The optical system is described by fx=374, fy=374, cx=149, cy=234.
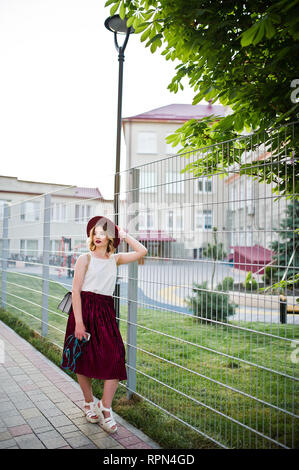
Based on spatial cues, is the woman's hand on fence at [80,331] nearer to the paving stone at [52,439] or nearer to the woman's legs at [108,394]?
the woman's legs at [108,394]

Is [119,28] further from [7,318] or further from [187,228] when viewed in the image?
[7,318]

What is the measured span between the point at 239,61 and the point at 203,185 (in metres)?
1.09

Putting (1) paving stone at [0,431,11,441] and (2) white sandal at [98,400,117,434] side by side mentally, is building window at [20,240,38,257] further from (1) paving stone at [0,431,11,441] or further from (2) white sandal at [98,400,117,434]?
(2) white sandal at [98,400,117,434]

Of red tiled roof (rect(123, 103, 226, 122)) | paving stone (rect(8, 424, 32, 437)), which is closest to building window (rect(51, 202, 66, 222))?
paving stone (rect(8, 424, 32, 437))

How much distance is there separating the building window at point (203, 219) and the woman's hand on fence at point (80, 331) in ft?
4.33

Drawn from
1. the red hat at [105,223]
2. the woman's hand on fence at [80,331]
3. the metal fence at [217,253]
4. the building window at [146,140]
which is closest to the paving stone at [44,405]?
the metal fence at [217,253]

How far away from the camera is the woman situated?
129 inches

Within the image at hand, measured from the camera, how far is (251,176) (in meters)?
2.84

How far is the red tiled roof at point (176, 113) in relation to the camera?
3531 centimetres

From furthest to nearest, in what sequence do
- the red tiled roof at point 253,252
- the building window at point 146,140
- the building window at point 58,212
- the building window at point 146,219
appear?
1. the building window at point 146,140
2. the building window at point 58,212
3. the building window at point 146,219
4. the red tiled roof at point 253,252

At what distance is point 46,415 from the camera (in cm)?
351

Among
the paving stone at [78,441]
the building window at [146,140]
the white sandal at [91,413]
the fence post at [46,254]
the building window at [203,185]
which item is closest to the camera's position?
the paving stone at [78,441]

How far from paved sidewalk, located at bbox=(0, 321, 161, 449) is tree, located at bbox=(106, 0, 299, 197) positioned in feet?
7.69

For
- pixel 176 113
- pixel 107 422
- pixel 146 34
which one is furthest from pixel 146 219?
pixel 176 113
